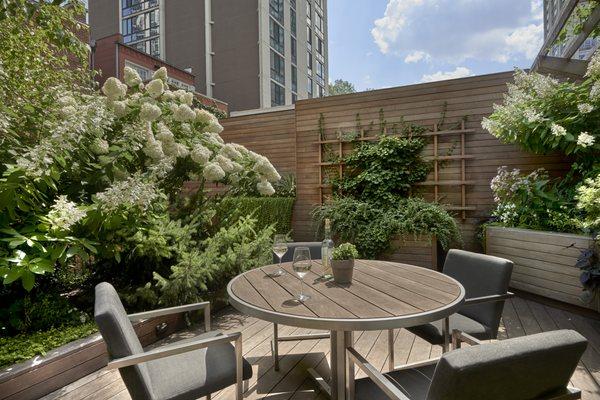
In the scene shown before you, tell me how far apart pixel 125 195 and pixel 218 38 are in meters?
16.9

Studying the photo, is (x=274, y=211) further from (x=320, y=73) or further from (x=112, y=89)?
(x=320, y=73)

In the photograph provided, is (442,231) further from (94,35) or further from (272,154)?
(94,35)

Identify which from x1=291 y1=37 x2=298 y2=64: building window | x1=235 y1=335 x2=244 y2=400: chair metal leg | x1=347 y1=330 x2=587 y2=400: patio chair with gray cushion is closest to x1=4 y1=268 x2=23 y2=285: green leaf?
x1=235 y1=335 x2=244 y2=400: chair metal leg

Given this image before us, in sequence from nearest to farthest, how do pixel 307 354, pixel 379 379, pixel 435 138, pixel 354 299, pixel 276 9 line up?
pixel 379 379, pixel 354 299, pixel 307 354, pixel 435 138, pixel 276 9

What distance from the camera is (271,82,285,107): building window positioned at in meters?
17.6

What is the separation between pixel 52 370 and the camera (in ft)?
6.27

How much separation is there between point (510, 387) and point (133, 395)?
3.63 ft

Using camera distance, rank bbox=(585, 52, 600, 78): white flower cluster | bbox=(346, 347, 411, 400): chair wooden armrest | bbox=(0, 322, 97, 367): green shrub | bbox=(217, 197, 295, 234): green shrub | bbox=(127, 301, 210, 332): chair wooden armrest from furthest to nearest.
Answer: bbox=(217, 197, 295, 234): green shrub, bbox=(585, 52, 600, 78): white flower cluster, bbox=(0, 322, 97, 367): green shrub, bbox=(127, 301, 210, 332): chair wooden armrest, bbox=(346, 347, 411, 400): chair wooden armrest

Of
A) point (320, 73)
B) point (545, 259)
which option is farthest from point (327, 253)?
point (320, 73)

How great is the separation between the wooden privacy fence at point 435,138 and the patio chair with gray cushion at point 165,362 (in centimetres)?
430

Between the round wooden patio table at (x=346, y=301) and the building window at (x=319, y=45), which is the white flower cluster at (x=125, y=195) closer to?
the round wooden patio table at (x=346, y=301)

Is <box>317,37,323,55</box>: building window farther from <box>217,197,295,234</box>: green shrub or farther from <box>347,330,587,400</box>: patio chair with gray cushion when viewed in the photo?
<box>347,330,587,400</box>: patio chair with gray cushion

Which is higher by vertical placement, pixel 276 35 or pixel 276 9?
pixel 276 9

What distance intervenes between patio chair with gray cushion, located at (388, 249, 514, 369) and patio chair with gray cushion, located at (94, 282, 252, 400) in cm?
93
